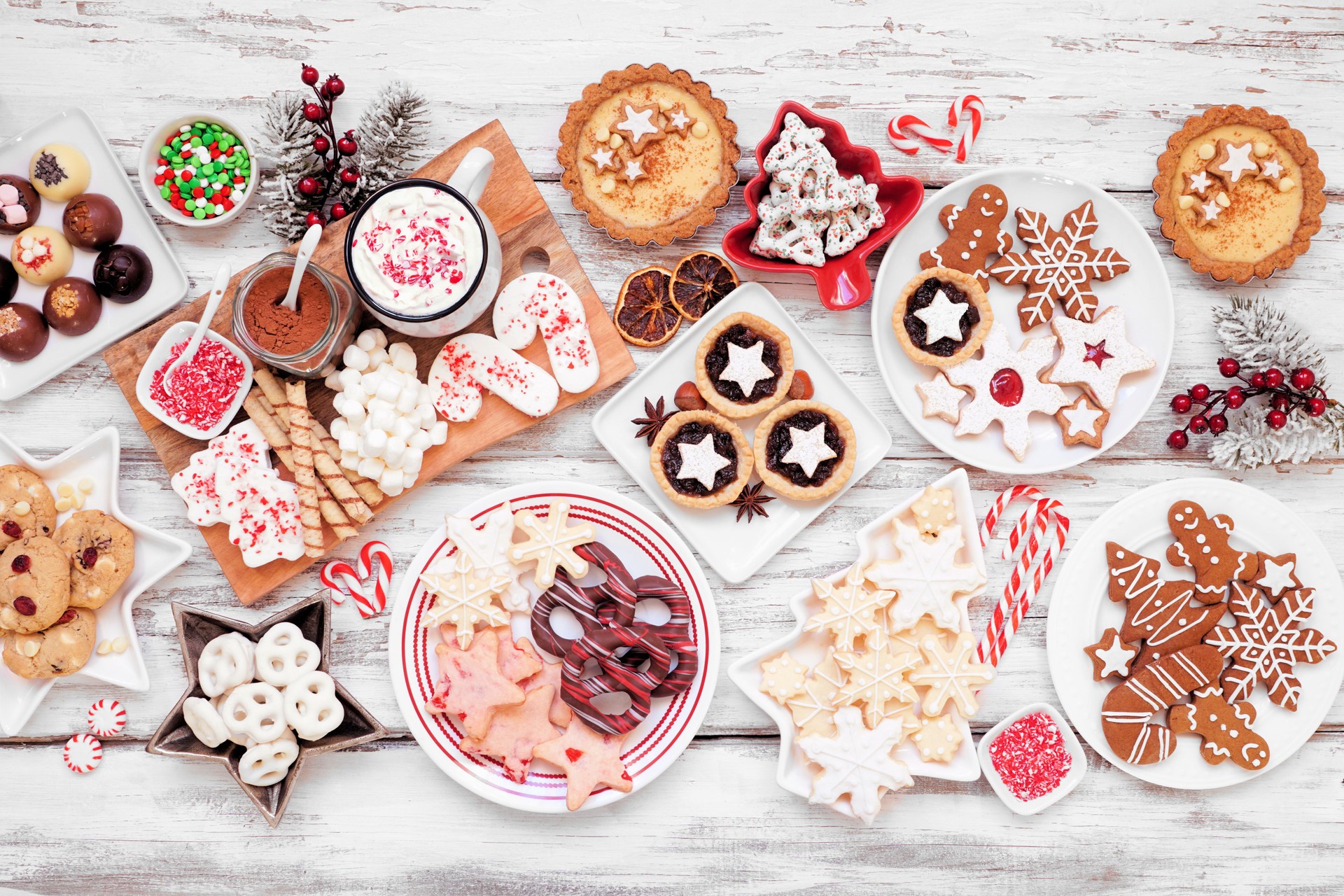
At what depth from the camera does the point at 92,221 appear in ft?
8.00

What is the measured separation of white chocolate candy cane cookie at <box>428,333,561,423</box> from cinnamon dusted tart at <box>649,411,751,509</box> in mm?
363

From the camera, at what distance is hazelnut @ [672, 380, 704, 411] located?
255 centimetres

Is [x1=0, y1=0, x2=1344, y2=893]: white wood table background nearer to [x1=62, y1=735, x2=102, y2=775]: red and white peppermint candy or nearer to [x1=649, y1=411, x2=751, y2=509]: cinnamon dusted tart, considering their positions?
[x1=62, y1=735, x2=102, y2=775]: red and white peppermint candy

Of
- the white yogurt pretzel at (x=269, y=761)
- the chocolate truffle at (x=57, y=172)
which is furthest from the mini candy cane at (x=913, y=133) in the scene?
the white yogurt pretzel at (x=269, y=761)

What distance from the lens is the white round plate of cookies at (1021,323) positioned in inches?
99.7

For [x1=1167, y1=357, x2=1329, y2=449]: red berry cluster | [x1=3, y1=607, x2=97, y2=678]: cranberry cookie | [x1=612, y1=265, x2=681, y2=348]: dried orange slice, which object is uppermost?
[x1=612, y1=265, x2=681, y2=348]: dried orange slice

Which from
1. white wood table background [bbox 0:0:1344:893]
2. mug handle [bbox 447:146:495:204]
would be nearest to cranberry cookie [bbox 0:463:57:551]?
white wood table background [bbox 0:0:1344:893]

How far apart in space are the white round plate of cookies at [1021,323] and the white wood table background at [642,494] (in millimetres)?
126

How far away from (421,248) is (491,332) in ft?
1.31

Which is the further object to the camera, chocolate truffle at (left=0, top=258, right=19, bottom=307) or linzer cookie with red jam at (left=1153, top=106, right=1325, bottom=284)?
linzer cookie with red jam at (left=1153, top=106, right=1325, bottom=284)

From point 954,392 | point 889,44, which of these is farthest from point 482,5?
point 954,392

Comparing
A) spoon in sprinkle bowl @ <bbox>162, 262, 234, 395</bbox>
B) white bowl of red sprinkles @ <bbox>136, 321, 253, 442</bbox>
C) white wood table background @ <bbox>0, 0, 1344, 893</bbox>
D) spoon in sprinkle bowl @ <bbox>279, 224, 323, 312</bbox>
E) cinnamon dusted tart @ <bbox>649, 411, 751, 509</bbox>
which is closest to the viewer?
spoon in sprinkle bowl @ <bbox>279, 224, 323, 312</bbox>

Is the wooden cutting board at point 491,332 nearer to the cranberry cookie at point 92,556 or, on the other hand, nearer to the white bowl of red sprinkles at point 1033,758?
the cranberry cookie at point 92,556

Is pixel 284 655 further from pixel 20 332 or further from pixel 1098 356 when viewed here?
pixel 1098 356
